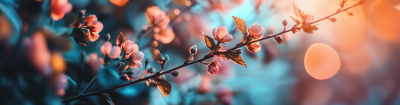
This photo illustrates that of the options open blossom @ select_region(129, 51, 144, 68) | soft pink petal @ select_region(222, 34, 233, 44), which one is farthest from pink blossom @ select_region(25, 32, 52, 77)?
soft pink petal @ select_region(222, 34, 233, 44)

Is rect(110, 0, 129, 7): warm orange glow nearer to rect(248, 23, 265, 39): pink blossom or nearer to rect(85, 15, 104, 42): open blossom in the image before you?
rect(85, 15, 104, 42): open blossom

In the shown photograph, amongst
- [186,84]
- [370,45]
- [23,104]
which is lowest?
[370,45]

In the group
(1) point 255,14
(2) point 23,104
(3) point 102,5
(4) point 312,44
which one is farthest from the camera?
(4) point 312,44

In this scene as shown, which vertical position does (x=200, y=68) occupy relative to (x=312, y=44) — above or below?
above

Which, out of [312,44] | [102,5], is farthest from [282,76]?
[102,5]

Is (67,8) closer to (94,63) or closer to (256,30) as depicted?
(94,63)

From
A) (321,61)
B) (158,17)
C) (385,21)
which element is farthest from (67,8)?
(385,21)

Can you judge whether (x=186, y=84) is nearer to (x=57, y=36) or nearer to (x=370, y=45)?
(x=57, y=36)
